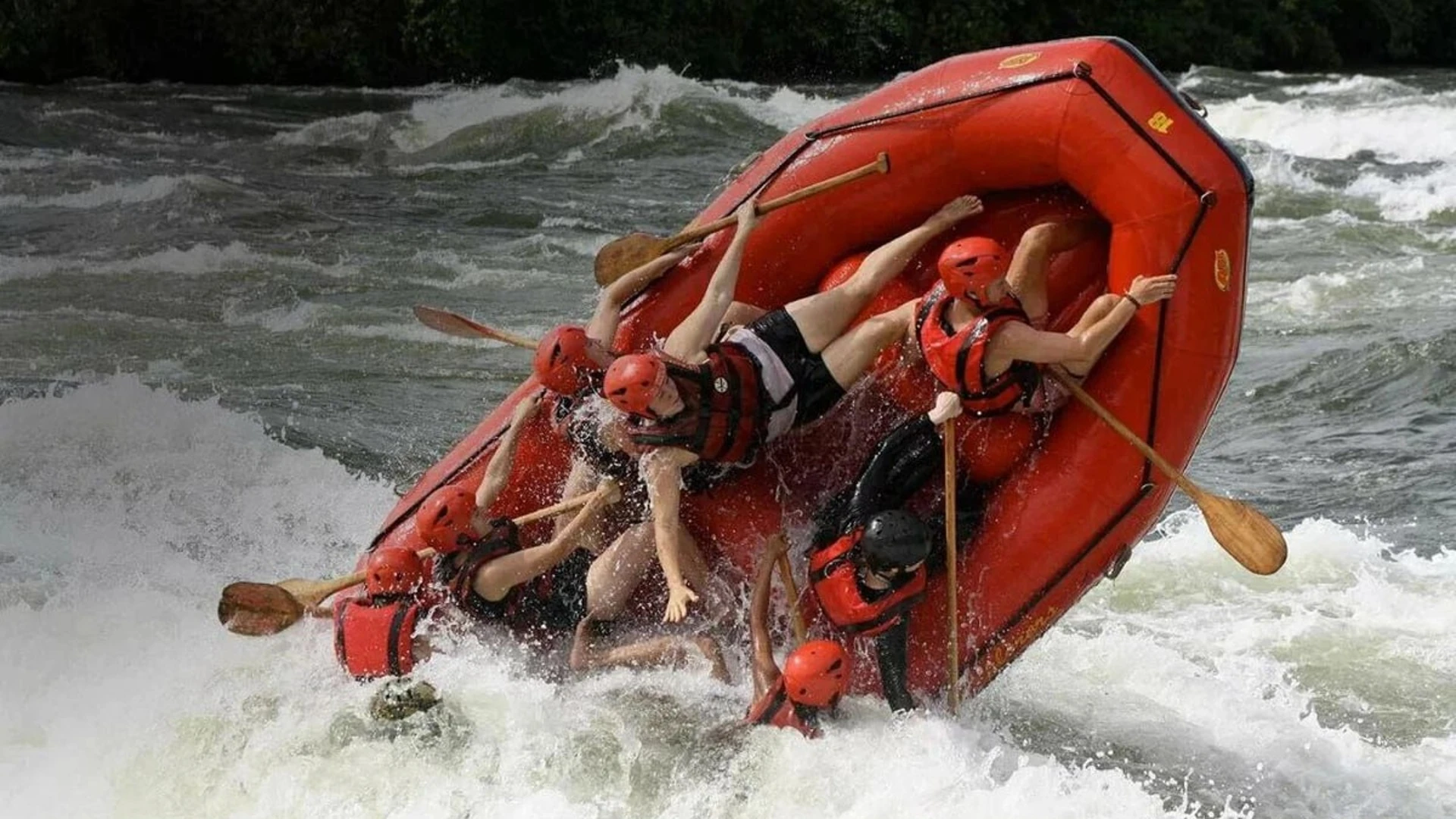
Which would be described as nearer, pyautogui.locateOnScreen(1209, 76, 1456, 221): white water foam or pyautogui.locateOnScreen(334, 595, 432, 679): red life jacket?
pyautogui.locateOnScreen(334, 595, 432, 679): red life jacket

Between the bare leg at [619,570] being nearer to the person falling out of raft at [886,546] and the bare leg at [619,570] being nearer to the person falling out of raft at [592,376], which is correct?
the person falling out of raft at [592,376]

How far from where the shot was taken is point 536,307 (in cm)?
930

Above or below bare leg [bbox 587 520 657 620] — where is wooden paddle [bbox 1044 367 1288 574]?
above

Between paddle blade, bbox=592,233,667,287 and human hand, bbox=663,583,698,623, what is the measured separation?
1.23 m

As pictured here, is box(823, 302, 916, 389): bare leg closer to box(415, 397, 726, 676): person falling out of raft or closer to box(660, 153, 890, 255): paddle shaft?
box(660, 153, 890, 255): paddle shaft

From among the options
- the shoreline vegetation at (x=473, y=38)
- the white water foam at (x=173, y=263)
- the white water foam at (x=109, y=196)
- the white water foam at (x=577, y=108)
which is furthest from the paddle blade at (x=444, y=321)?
the shoreline vegetation at (x=473, y=38)

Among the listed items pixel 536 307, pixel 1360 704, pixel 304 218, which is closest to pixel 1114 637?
pixel 1360 704

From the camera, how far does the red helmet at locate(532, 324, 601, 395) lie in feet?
14.9

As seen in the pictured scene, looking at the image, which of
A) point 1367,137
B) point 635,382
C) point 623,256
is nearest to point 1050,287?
point 635,382

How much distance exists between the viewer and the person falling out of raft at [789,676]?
13.9 ft

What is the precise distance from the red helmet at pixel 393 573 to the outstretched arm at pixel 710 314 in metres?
0.92

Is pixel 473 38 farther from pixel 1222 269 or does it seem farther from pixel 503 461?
pixel 1222 269

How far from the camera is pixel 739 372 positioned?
443 centimetres

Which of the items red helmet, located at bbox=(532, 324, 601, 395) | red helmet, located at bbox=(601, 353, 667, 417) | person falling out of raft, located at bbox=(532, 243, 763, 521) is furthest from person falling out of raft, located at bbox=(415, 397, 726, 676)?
red helmet, located at bbox=(601, 353, 667, 417)
